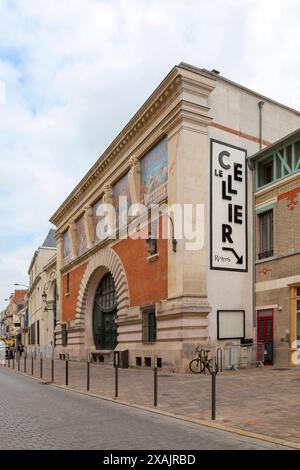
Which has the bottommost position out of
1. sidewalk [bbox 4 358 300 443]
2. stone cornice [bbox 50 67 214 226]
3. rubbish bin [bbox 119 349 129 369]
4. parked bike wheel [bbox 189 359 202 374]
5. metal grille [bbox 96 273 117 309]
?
rubbish bin [bbox 119 349 129 369]

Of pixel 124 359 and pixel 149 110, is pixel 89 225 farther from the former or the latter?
pixel 149 110

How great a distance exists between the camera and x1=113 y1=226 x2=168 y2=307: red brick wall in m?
25.4

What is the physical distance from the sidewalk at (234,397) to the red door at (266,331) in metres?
3.10

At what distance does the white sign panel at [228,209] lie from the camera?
972 inches

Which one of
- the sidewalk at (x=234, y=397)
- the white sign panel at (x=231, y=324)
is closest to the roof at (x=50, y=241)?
the white sign panel at (x=231, y=324)

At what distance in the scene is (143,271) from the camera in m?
27.8

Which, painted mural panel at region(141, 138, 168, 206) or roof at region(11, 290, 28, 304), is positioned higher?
painted mural panel at region(141, 138, 168, 206)

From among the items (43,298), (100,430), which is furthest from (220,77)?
(43,298)

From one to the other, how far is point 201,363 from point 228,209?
297 inches

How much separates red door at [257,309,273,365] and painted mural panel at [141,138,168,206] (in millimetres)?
7509

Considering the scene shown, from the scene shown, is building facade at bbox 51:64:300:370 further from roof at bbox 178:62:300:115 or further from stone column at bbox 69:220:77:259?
stone column at bbox 69:220:77:259

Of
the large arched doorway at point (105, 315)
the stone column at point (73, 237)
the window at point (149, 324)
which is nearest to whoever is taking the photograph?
the window at point (149, 324)

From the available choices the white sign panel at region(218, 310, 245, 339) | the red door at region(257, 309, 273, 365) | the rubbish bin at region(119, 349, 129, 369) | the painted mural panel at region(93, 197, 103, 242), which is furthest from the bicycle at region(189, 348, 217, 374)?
the painted mural panel at region(93, 197, 103, 242)

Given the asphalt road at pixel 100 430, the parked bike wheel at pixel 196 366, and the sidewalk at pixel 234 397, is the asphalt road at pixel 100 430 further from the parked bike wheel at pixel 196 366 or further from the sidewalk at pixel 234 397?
the parked bike wheel at pixel 196 366
